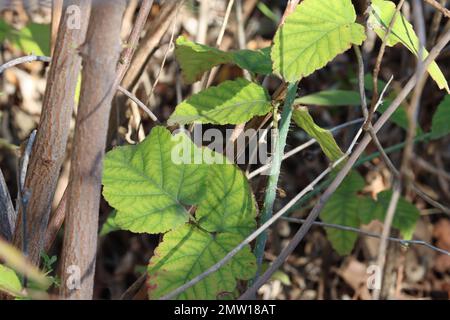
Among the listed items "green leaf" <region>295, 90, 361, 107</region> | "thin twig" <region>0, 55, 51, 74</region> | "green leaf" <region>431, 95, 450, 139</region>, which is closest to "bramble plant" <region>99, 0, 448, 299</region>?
"thin twig" <region>0, 55, 51, 74</region>

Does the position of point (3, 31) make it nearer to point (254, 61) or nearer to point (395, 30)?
point (254, 61)

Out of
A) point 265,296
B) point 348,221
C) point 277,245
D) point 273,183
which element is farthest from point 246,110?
point 277,245

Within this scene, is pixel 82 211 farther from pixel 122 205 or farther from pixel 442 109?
pixel 442 109

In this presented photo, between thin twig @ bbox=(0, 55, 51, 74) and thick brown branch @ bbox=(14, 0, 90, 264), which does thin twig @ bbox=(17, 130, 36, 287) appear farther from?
thin twig @ bbox=(0, 55, 51, 74)

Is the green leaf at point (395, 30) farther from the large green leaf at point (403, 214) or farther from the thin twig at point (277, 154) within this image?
the large green leaf at point (403, 214)

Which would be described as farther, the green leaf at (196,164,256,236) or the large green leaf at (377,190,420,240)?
the large green leaf at (377,190,420,240)

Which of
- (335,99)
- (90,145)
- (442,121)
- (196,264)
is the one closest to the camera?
(90,145)

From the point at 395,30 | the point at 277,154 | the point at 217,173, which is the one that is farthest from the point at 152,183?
the point at 395,30
